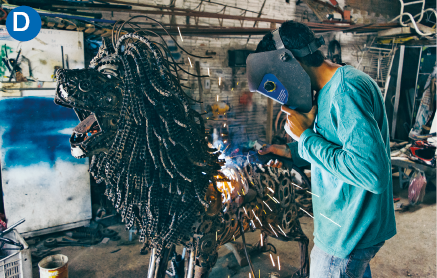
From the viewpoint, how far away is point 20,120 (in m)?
3.93

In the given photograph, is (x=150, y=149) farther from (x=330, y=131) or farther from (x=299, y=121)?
(x=330, y=131)

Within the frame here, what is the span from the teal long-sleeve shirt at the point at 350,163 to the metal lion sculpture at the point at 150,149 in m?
0.82

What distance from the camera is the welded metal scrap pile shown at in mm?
1730

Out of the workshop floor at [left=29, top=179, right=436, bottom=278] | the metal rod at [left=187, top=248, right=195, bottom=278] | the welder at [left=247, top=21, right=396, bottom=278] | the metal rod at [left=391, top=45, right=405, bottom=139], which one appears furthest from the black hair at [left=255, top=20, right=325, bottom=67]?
the metal rod at [left=391, top=45, right=405, bottom=139]

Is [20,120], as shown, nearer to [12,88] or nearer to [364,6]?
[12,88]

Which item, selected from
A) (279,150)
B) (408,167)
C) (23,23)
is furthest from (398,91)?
(23,23)

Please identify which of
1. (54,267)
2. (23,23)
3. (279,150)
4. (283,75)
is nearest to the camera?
(283,75)

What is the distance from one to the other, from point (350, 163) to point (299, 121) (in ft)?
1.34

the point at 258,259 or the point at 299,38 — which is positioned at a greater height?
the point at 299,38

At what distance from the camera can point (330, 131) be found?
4.64ft

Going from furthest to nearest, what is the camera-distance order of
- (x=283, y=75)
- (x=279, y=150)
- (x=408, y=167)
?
(x=408, y=167)
(x=279, y=150)
(x=283, y=75)

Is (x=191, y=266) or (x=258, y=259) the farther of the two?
(x=258, y=259)

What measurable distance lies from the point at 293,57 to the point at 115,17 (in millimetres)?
4452

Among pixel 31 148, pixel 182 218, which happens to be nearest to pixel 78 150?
pixel 182 218
